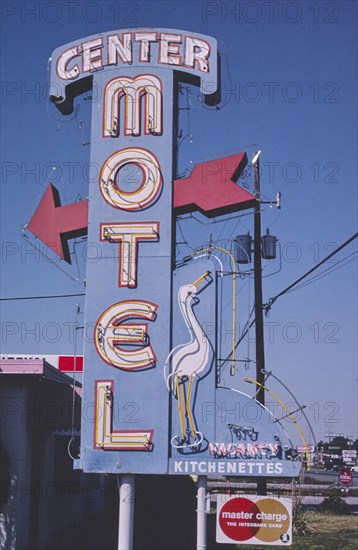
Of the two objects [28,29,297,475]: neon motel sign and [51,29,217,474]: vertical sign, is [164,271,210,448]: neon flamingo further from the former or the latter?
[51,29,217,474]: vertical sign

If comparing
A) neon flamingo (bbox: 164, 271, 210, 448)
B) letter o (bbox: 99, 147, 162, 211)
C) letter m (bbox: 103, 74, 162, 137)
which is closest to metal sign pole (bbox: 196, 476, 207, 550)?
neon flamingo (bbox: 164, 271, 210, 448)

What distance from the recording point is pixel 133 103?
15016 mm

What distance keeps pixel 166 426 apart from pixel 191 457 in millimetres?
711

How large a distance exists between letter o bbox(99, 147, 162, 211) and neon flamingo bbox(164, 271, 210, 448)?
76.5 inches

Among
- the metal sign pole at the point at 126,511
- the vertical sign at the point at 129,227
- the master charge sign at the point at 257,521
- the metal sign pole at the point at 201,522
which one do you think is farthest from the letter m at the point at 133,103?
the master charge sign at the point at 257,521

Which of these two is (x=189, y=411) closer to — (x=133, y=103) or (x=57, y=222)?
(x=57, y=222)

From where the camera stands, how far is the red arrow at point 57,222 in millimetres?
14820

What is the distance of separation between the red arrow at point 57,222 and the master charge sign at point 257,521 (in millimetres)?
5800

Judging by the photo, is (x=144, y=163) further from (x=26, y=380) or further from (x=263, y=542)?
(x=263, y=542)

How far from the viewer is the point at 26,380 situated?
54.3 feet

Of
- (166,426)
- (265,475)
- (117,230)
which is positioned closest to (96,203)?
(117,230)

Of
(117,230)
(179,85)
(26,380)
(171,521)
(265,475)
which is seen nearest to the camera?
(265,475)

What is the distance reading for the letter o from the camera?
14414mm

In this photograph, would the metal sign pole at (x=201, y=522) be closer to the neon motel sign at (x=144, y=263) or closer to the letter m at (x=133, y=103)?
the neon motel sign at (x=144, y=263)
